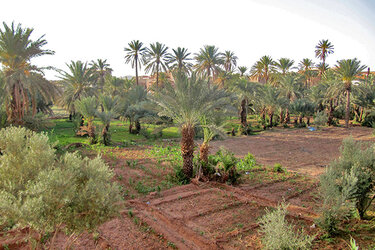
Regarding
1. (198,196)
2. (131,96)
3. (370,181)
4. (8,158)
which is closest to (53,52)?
(131,96)

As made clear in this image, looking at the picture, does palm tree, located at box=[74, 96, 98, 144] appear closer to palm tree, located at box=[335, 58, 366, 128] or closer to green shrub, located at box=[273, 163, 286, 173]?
green shrub, located at box=[273, 163, 286, 173]

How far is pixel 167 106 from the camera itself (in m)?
11.2

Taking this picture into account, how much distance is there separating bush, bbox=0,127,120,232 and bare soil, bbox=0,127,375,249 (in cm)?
109

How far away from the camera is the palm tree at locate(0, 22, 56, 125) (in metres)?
14.3

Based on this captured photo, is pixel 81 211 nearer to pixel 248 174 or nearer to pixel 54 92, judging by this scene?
pixel 248 174

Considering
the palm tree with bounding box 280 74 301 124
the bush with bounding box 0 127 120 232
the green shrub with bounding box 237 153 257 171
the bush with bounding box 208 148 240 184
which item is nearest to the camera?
the bush with bounding box 0 127 120 232

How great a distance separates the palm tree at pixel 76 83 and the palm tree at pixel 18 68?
793cm

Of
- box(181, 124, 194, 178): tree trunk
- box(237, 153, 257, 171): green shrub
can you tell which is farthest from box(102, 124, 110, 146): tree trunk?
box(237, 153, 257, 171): green shrub

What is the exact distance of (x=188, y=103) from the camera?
10562 mm

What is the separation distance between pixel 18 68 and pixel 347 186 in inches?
652

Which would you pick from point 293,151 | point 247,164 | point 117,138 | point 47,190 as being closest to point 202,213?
point 47,190

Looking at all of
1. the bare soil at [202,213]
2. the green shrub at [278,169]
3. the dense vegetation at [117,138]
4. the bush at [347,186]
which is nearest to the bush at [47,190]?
the dense vegetation at [117,138]

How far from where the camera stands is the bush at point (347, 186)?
6.07m

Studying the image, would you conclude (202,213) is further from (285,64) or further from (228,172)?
(285,64)
